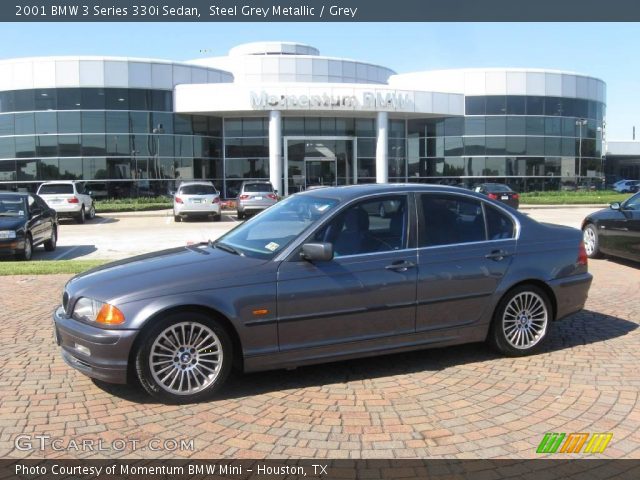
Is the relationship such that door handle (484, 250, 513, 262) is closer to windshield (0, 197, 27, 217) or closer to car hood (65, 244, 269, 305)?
car hood (65, 244, 269, 305)

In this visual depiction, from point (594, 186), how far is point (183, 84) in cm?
3005

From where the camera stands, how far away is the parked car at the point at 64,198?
23328 mm

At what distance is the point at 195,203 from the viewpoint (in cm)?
2375

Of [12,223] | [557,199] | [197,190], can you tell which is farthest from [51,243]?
[557,199]

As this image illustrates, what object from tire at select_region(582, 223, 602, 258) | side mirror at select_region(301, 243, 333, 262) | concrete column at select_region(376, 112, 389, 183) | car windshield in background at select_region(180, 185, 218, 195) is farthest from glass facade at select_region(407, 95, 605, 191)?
side mirror at select_region(301, 243, 333, 262)

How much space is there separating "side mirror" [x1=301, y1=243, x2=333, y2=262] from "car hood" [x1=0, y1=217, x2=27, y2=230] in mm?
10181

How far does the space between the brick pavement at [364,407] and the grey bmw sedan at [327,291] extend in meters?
0.27

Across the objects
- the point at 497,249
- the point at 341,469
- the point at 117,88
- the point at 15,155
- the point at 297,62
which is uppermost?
the point at 297,62

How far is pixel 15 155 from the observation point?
3347 centimetres

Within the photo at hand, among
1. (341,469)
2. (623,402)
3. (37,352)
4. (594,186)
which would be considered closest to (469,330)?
(623,402)

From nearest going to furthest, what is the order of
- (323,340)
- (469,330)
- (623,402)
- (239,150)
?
(623,402) → (323,340) → (469,330) → (239,150)

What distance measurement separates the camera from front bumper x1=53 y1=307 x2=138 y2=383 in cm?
434

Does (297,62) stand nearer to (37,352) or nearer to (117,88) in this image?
(117,88)

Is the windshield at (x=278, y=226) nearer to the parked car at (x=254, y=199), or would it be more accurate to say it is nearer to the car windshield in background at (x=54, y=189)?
the parked car at (x=254, y=199)
